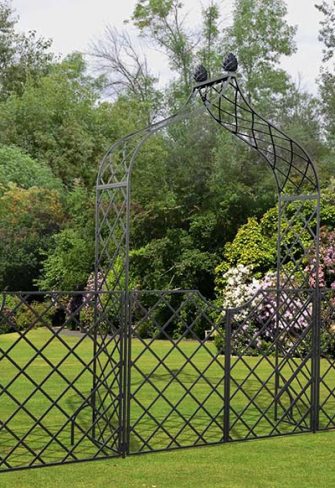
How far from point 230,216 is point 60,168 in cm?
877

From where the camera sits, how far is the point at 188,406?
8.30 metres

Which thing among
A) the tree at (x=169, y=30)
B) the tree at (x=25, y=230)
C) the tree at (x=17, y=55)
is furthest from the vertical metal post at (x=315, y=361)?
the tree at (x=17, y=55)

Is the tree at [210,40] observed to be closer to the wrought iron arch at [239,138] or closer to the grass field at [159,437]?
the wrought iron arch at [239,138]

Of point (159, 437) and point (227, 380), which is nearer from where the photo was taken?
point (227, 380)

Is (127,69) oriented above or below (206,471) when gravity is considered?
above

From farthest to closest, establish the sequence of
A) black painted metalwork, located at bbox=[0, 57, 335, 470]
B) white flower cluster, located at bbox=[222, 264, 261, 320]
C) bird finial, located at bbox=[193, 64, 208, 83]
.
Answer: white flower cluster, located at bbox=[222, 264, 261, 320]
bird finial, located at bbox=[193, 64, 208, 83]
black painted metalwork, located at bbox=[0, 57, 335, 470]

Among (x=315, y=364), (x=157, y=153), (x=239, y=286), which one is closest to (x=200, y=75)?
(x=315, y=364)

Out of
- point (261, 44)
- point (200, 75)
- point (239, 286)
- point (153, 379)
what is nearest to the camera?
point (200, 75)

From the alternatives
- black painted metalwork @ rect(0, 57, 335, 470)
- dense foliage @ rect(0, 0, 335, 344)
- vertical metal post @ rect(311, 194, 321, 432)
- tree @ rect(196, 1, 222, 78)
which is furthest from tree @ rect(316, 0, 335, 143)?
vertical metal post @ rect(311, 194, 321, 432)

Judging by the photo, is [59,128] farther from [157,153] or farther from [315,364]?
[315,364]

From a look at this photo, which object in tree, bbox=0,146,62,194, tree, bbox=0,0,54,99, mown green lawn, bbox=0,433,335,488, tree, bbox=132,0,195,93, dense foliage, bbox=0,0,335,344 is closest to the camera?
mown green lawn, bbox=0,433,335,488

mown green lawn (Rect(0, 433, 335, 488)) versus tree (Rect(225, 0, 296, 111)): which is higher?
tree (Rect(225, 0, 296, 111))

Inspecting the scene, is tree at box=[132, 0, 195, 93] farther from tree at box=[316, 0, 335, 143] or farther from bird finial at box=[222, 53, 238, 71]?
bird finial at box=[222, 53, 238, 71]

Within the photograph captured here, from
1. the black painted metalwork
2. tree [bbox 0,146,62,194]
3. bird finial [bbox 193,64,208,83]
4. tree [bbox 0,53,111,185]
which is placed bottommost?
the black painted metalwork
